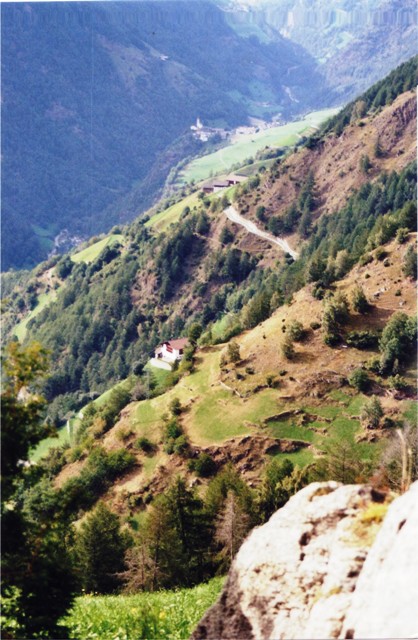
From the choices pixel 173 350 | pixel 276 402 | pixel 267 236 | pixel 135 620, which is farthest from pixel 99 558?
pixel 267 236

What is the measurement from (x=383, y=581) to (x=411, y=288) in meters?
75.7

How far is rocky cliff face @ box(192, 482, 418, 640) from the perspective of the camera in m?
11.4

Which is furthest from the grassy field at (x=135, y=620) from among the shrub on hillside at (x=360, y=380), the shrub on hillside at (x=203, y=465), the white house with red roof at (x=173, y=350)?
the white house with red roof at (x=173, y=350)

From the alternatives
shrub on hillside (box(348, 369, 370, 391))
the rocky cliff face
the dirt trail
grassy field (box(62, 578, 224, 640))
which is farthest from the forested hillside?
the dirt trail

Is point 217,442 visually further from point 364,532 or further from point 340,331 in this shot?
point 364,532

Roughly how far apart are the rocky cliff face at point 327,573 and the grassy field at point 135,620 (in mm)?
5251

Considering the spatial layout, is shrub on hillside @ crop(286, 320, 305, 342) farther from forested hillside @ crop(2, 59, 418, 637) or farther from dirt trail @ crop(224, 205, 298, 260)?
dirt trail @ crop(224, 205, 298, 260)

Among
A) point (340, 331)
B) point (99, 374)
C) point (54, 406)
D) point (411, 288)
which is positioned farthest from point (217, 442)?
point (99, 374)

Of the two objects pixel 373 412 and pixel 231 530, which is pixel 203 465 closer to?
pixel 373 412

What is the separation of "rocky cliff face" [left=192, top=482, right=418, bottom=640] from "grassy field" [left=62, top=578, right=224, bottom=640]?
17.2 ft

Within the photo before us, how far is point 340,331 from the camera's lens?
79.5 meters

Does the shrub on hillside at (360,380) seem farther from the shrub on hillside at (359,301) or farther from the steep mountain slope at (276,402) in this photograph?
the shrub on hillside at (359,301)

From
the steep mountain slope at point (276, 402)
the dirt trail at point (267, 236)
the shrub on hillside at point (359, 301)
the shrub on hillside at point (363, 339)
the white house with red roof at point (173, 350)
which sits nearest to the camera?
the steep mountain slope at point (276, 402)

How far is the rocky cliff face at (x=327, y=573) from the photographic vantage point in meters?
11.4
